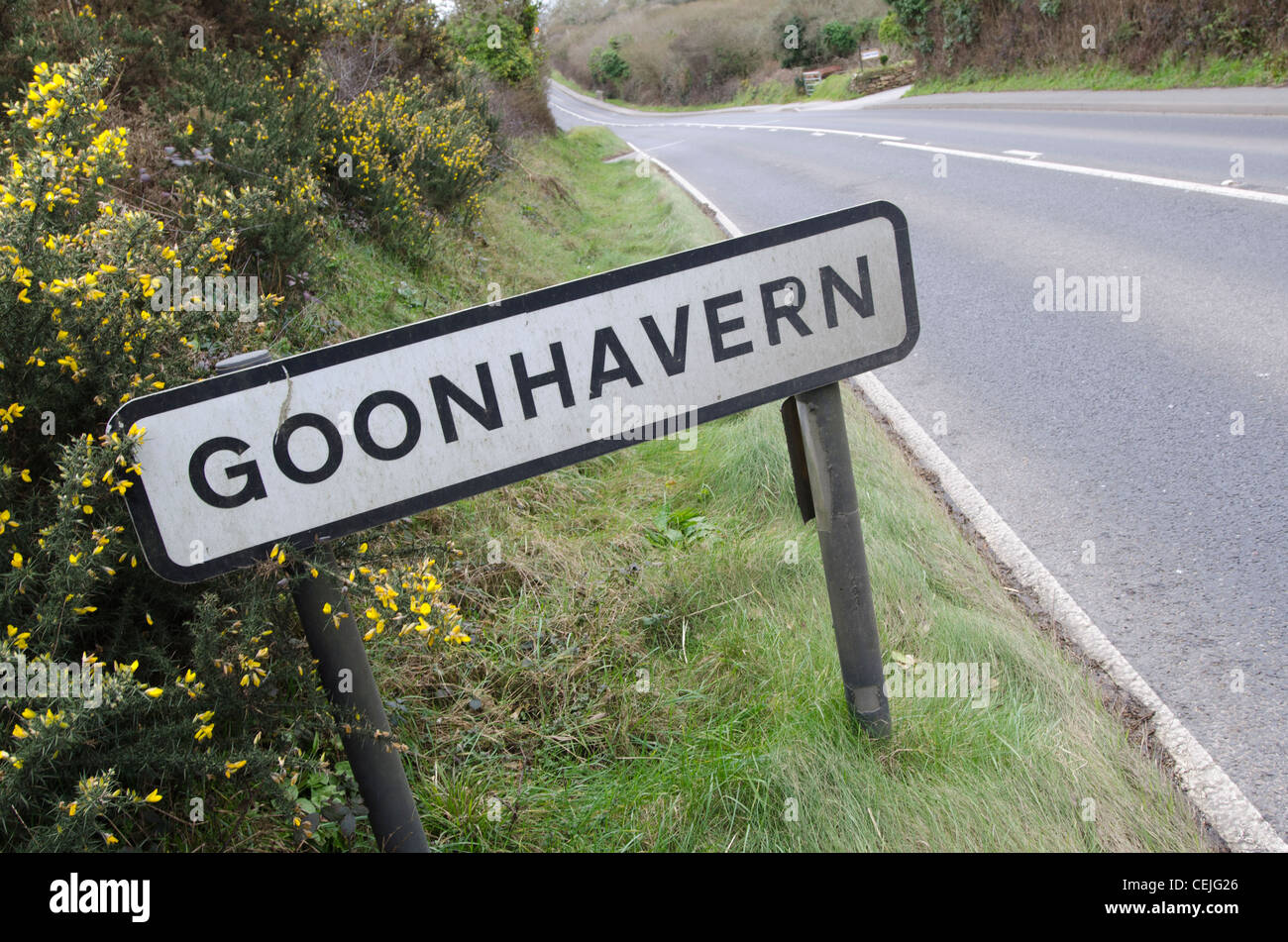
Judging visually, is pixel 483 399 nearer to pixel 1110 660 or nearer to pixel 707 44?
pixel 1110 660

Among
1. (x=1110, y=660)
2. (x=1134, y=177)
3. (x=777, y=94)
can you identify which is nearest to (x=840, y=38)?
(x=777, y=94)

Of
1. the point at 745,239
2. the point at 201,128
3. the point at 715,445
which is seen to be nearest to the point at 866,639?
the point at 745,239

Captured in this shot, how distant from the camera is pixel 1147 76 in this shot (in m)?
17.9

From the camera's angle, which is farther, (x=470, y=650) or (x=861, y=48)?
(x=861, y=48)

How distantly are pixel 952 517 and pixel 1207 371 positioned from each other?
6.97 ft

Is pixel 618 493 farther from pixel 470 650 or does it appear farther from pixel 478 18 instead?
pixel 478 18

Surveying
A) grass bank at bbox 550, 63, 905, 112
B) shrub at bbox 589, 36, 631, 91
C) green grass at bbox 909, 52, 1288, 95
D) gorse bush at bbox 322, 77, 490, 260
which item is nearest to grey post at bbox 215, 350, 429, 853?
gorse bush at bbox 322, 77, 490, 260

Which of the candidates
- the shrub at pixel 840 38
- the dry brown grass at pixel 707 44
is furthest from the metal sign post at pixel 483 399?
the dry brown grass at pixel 707 44

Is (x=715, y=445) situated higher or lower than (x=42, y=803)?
lower

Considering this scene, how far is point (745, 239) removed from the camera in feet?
5.84

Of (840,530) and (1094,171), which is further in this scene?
(1094,171)

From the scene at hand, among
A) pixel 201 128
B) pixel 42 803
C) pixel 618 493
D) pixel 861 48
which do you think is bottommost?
pixel 618 493

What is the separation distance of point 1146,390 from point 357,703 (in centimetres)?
479

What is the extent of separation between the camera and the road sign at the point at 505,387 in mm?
1478
